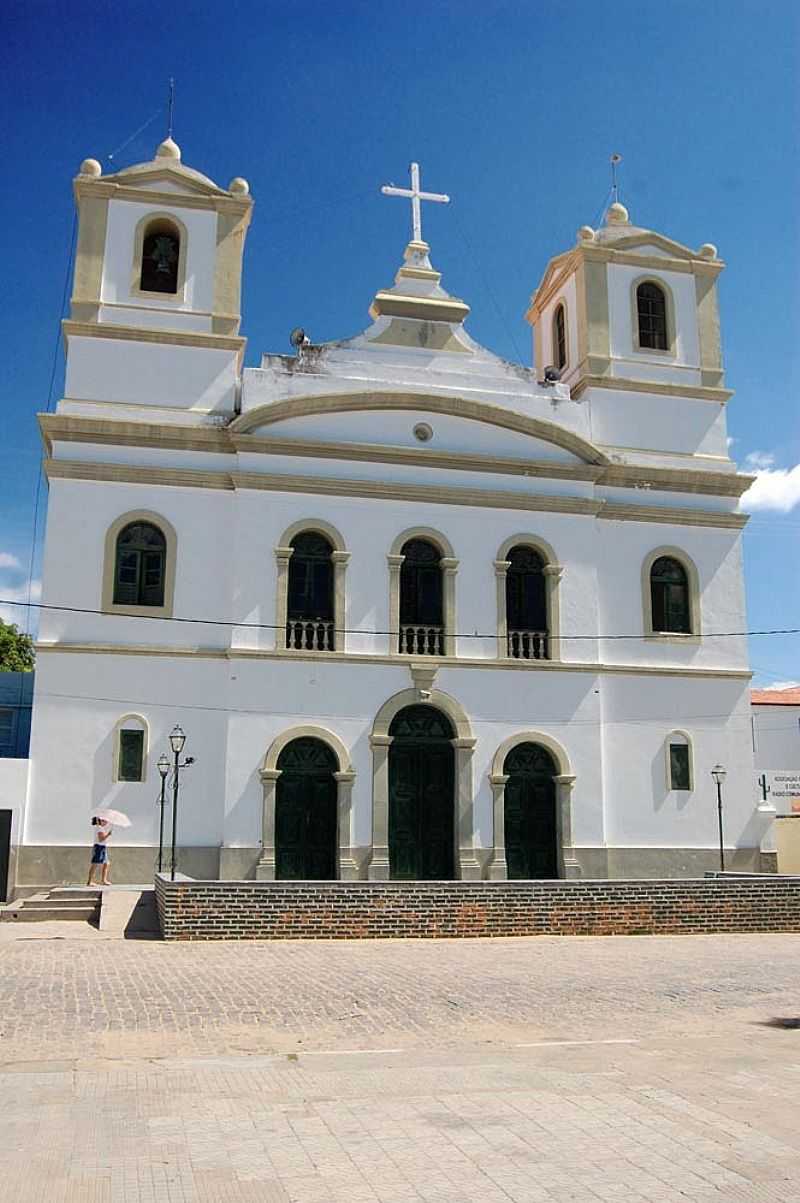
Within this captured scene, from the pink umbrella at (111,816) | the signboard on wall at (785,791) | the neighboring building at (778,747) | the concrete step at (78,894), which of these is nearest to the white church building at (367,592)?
the pink umbrella at (111,816)

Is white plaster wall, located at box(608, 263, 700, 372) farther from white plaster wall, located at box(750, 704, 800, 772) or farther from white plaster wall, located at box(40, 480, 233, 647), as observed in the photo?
white plaster wall, located at box(750, 704, 800, 772)

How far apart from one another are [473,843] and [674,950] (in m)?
6.71

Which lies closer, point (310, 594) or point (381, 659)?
point (381, 659)

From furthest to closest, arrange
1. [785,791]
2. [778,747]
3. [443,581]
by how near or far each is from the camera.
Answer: [778,747]
[785,791]
[443,581]

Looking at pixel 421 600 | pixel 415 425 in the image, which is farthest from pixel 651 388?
pixel 421 600

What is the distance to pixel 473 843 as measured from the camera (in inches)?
834

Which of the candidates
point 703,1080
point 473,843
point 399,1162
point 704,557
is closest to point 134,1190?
point 399,1162

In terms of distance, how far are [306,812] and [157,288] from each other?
1065cm

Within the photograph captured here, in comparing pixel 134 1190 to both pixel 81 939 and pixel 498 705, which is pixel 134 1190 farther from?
pixel 498 705

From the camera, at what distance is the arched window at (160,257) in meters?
22.9

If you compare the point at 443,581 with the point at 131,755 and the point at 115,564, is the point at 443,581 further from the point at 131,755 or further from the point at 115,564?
the point at 131,755

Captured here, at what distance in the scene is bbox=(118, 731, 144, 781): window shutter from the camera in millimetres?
20203

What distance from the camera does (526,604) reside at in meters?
22.8

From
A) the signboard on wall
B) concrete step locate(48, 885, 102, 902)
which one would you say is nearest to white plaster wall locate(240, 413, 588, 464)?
concrete step locate(48, 885, 102, 902)
